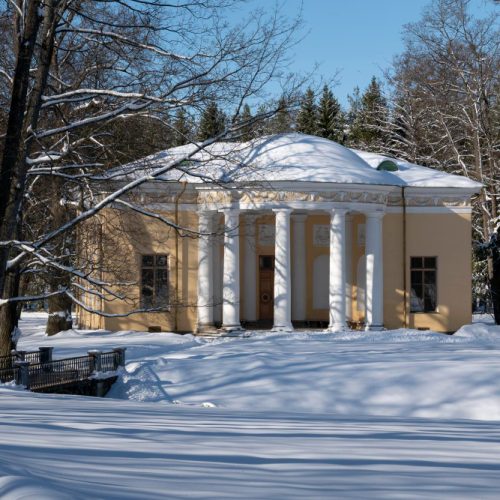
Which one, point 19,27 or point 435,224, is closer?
point 19,27

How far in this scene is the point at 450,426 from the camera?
9555mm

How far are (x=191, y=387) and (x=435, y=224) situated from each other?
45.2ft

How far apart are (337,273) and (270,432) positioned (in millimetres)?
18024

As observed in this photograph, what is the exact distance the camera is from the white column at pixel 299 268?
1123 inches

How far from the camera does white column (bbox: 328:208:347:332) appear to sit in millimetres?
25281

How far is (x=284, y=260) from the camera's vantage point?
993 inches

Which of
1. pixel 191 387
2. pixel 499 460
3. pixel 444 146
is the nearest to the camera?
pixel 499 460

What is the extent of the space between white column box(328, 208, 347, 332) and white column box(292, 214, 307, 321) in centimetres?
297

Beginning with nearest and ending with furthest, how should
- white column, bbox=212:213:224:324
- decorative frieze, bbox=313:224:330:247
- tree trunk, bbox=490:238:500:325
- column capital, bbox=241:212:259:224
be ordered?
white column, bbox=212:213:224:324 → column capital, bbox=241:212:259:224 → decorative frieze, bbox=313:224:330:247 → tree trunk, bbox=490:238:500:325

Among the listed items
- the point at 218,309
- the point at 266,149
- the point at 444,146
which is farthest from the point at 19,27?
the point at 444,146

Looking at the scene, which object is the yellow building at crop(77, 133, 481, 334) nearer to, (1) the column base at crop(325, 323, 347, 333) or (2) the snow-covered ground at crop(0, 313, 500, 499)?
(1) the column base at crop(325, 323, 347, 333)

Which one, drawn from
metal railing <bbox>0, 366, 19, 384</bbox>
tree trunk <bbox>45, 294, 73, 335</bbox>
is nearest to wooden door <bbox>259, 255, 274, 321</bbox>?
tree trunk <bbox>45, 294, 73, 335</bbox>

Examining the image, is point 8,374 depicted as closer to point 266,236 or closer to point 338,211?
point 338,211

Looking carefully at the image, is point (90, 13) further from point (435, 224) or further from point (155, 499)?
point (435, 224)
